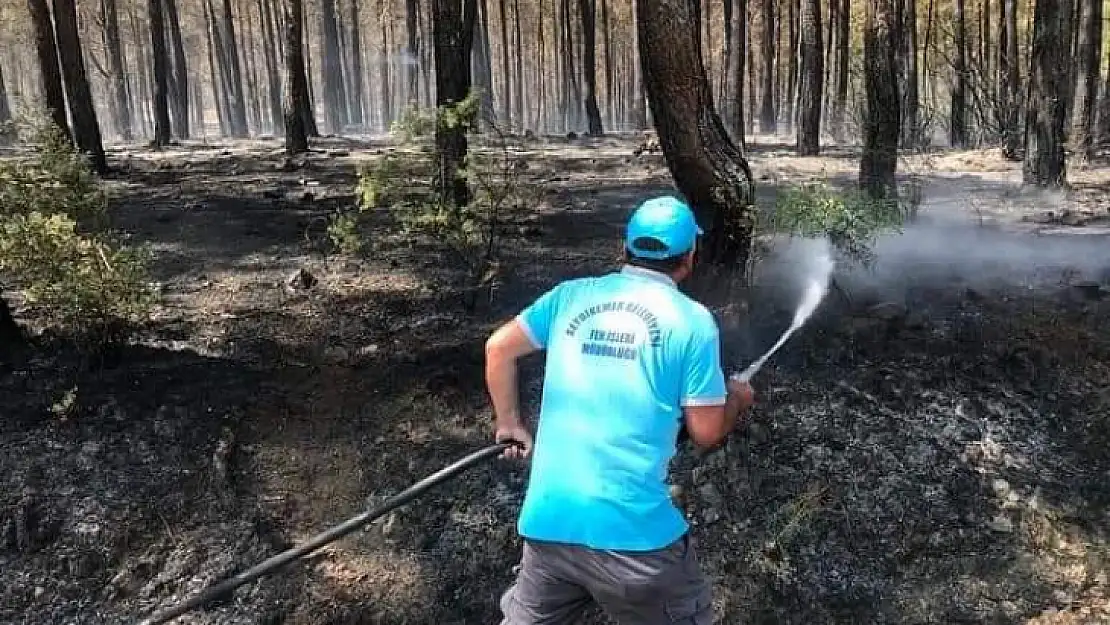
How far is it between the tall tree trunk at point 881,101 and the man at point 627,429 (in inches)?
241

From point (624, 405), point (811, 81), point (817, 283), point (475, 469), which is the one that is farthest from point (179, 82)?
point (624, 405)

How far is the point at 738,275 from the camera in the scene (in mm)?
5559

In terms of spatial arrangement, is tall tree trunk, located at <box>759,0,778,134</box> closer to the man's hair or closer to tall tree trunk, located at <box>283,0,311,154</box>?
tall tree trunk, located at <box>283,0,311,154</box>

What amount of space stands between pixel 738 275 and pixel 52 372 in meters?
4.06

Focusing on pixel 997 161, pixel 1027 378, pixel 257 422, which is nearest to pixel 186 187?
pixel 257 422

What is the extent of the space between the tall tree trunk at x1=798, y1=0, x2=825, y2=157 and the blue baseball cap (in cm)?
1377

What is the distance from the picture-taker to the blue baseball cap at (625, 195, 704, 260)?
236 cm

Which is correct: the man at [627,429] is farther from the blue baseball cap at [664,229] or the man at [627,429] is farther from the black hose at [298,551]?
the black hose at [298,551]

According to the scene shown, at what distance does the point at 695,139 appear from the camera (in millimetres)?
5164

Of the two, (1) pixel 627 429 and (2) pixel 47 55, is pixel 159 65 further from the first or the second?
(1) pixel 627 429

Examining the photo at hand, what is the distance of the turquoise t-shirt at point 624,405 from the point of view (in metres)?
2.24

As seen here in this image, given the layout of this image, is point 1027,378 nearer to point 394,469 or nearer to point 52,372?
point 394,469

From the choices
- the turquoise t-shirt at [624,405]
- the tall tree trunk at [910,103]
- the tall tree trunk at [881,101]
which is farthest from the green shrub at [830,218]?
the tall tree trunk at [910,103]

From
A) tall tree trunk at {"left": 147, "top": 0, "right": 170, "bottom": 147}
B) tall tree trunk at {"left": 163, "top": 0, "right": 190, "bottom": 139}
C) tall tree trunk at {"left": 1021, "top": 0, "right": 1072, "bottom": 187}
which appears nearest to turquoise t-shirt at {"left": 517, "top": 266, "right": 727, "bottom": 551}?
tall tree trunk at {"left": 1021, "top": 0, "right": 1072, "bottom": 187}
